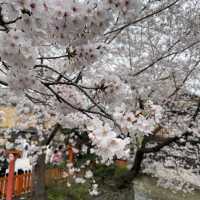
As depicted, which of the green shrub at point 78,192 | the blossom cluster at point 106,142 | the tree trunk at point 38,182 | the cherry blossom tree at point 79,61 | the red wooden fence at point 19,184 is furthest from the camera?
the green shrub at point 78,192

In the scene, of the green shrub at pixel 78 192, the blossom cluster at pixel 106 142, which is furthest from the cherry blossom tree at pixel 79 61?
the green shrub at pixel 78 192

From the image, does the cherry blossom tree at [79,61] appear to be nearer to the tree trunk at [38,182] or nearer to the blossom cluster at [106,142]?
the blossom cluster at [106,142]

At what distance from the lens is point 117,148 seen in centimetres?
212

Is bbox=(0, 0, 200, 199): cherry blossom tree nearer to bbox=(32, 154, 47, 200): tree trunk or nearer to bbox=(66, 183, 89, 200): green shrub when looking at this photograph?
bbox=(32, 154, 47, 200): tree trunk

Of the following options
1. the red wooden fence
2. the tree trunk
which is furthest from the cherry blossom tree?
the red wooden fence

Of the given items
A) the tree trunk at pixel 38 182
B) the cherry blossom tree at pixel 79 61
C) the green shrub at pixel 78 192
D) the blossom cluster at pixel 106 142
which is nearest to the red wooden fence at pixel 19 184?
the tree trunk at pixel 38 182

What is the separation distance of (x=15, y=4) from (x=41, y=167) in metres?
6.12

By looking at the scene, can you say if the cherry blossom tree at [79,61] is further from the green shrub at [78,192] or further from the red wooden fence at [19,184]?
the green shrub at [78,192]

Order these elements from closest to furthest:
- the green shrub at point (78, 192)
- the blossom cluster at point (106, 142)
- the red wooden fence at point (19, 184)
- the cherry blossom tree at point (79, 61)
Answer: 1. the cherry blossom tree at point (79, 61)
2. the blossom cluster at point (106, 142)
3. the red wooden fence at point (19, 184)
4. the green shrub at point (78, 192)

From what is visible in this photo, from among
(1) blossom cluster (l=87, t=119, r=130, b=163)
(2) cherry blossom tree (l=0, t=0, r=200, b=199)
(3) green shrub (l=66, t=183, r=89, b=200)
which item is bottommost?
(1) blossom cluster (l=87, t=119, r=130, b=163)

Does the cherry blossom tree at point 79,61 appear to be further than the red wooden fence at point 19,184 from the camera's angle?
No

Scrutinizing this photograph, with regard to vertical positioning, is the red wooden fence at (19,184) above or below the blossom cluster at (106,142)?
above

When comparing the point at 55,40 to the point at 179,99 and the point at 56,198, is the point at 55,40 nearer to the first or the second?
the point at 56,198

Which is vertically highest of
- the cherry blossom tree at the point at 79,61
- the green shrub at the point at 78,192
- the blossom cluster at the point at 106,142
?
the cherry blossom tree at the point at 79,61
